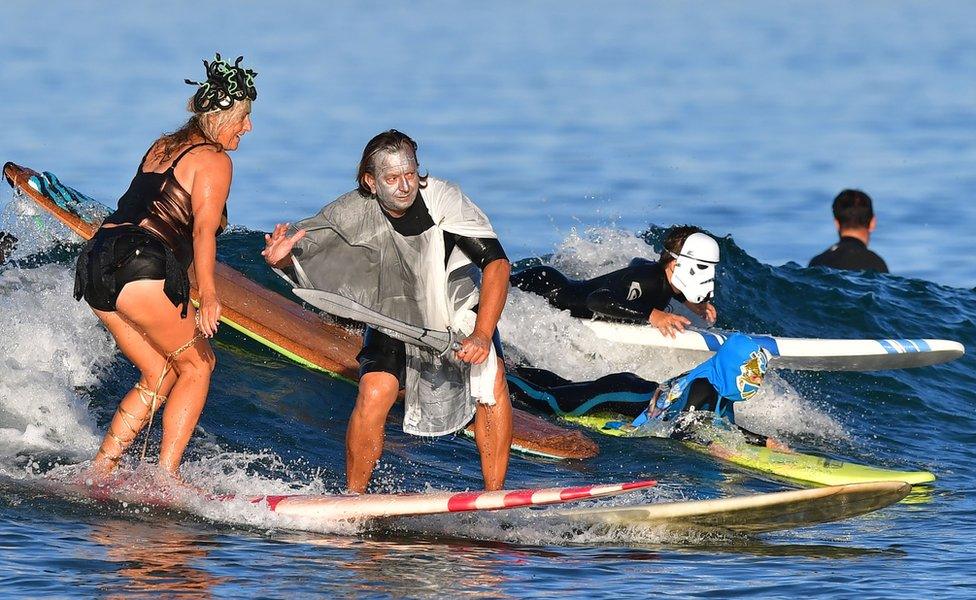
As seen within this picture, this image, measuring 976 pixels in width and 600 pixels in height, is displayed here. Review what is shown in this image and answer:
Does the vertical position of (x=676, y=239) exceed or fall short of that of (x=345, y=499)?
it exceeds it

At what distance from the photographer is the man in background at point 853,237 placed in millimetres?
14523

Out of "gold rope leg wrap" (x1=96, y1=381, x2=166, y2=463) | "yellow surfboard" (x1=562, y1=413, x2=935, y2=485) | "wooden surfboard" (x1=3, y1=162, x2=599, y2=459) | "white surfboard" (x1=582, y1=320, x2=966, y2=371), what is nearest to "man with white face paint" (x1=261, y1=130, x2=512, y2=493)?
"gold rope leg wrap" (x1=96, y1=381, x2=166, y2=463)

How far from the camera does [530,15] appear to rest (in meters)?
53.8

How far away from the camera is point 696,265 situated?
32.5 ft

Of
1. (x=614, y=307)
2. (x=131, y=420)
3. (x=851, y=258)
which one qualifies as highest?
(x=851, y=258)

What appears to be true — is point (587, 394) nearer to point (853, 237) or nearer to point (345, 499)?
point (345, 499)

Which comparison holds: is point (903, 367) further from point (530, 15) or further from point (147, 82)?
point (530, 15)

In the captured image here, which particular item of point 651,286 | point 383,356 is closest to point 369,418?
point 383,356

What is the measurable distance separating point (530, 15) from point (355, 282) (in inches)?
1880

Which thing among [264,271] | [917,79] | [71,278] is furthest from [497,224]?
[917,79]

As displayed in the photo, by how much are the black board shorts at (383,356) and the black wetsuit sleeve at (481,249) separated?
36cm

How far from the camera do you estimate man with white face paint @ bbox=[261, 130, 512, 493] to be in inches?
274

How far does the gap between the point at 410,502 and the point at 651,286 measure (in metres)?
4.01

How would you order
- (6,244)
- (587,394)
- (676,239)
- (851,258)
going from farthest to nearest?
(851,258) < (6,244) < (676,239) < (587,394)
